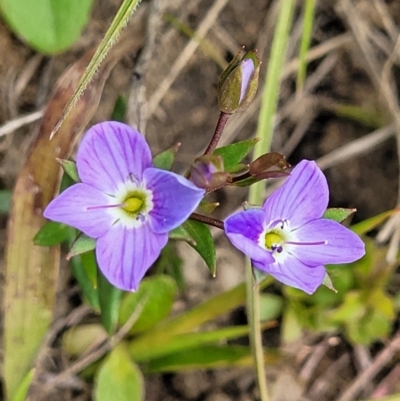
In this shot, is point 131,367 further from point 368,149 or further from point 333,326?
point 368,149

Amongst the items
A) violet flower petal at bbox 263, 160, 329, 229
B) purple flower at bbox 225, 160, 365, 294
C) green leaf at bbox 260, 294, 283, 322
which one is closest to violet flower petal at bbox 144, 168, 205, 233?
purple flower at bbox 225, 160, 365, 294

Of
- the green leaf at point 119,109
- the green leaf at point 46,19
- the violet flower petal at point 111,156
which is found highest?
the green leaf at point 46,19

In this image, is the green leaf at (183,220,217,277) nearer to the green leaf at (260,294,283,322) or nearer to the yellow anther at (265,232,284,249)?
the yellow anther at (265,232,284,249)

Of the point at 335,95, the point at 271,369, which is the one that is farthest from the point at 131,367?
the point at 335,95

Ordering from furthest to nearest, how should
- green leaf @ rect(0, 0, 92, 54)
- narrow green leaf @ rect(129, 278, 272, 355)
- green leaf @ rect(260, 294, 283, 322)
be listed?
green leaf @ rect(260, 294, 283, 322)
narrow green leaf @ rect(129, 278, 272, 355)
green leaf @ rect(0, 0, 92, 54)

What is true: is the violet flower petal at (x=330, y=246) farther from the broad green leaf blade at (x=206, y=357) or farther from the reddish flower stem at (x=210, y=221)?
the broad green leaf blade at (x=206, y=357)

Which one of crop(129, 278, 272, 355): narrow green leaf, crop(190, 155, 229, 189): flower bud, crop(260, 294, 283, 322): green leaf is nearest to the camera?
crop(190, 155, 229, 189): flower bud

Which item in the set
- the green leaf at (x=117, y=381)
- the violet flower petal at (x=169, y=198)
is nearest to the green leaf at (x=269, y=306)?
the green leaf at (x=117, y=381)
